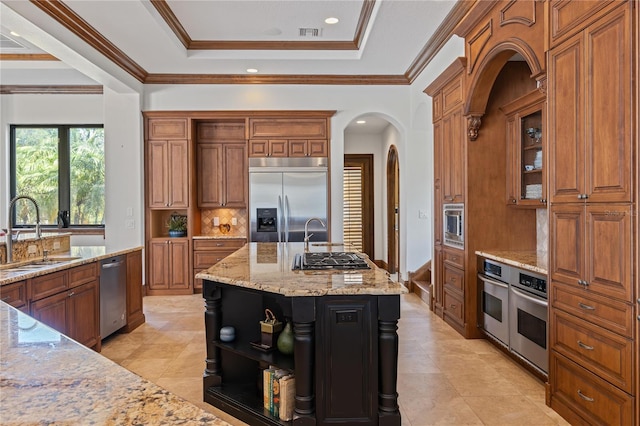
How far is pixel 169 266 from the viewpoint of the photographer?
242 inches

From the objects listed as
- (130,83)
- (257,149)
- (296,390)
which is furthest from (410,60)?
(296,390)

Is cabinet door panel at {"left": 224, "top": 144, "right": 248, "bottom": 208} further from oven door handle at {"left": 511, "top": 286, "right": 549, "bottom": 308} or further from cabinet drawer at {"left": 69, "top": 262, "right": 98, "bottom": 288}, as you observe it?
oven door handle at {"left": 511, "top": 286, "right": 549, "bottom": 308}

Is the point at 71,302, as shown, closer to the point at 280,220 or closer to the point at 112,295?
the point at 112,295

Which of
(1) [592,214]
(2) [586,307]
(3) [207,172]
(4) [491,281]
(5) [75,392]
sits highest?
(3) [207,172]

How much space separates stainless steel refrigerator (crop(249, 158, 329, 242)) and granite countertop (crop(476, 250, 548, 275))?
2812 millimetres

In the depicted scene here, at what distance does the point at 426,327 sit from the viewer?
4.50 metres

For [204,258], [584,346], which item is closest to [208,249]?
[204,258]

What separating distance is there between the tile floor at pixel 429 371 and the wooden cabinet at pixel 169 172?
1903 millimetres

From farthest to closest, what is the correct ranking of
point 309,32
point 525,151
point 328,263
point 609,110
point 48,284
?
point 309,32 < point 525,151 < point 48,284 < point 328,263 < point 609,110

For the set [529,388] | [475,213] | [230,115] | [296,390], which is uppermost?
[230,115]

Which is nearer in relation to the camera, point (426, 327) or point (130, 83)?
point (426, 327)

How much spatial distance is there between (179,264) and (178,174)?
1332mm

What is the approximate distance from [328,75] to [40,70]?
419 centimetres

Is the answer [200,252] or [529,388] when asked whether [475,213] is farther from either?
[200,252]
